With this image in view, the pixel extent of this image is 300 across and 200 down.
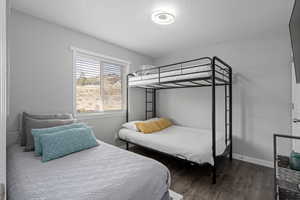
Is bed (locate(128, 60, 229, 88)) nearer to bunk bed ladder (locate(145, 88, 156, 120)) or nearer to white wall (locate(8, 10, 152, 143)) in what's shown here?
bunk bed ladder (locate(145, 88, 156, 120))

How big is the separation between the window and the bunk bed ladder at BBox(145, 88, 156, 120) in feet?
2.73

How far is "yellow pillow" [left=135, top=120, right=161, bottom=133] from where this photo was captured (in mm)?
2885

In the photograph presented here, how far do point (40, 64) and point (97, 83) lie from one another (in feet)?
3.31

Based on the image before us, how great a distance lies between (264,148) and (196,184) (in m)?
1.59

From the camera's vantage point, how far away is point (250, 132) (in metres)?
2.71

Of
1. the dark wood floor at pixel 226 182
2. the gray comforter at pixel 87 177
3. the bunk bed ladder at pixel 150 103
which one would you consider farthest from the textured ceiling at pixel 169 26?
the dark wood floor at pixel 226 182

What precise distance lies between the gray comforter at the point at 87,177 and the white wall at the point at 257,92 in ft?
7.24

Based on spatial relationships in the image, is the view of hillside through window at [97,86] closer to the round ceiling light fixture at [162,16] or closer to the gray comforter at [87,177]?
the gray comforter at [87,177]

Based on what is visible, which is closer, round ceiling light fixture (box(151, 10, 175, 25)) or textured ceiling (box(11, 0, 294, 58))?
textured ceiling (box(11, 0, 294, 58))

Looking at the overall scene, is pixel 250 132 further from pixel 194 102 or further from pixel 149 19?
pixel 149 19

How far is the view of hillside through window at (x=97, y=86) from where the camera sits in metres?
2.67

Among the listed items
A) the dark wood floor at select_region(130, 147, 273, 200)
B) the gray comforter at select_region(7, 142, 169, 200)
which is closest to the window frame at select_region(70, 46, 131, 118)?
the gray comforter at select_region(7, 142, 169, 200)

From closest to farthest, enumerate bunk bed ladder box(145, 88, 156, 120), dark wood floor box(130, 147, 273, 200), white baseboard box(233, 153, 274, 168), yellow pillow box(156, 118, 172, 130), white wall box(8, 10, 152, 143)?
dark wood floor box(130, 147, 273, 200) → white wall box(8, 10, 152, 143) → white baseboard box(233, 153, 274, 168) → yellow pillow box(156, 118, 172, 130) → bunk bed ladder box(145, 88, 156, 120)

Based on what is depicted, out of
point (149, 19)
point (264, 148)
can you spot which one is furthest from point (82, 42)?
point (264, 148)
